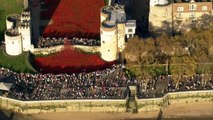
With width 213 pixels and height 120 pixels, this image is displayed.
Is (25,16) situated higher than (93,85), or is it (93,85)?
(25,16)

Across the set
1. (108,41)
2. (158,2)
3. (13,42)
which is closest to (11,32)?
(13,42)

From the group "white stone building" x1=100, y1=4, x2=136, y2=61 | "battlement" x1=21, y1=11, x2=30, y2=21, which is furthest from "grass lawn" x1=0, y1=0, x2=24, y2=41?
"white stone building" x1=100, y1=4, x2=136, y2=61

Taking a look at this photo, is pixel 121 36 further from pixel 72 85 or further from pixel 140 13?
pixel 140 13

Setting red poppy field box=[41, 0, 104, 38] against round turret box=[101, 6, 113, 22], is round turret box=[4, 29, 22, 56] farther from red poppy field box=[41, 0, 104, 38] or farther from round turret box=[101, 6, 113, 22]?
round turret box=[101, 6, 113, 22]

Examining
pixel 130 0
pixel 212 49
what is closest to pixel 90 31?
pixel 130 0

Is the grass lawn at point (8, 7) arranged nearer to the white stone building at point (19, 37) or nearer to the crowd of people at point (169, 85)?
the white stone building at point (19, 37)
